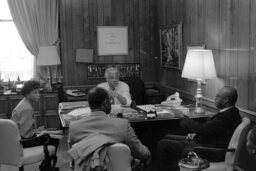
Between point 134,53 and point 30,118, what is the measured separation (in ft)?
10.1

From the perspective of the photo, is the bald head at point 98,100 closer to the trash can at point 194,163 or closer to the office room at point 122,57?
the trash can at point 194,163

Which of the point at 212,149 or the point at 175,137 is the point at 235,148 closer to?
the point at 212,149

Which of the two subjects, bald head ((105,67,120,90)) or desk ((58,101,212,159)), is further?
bald head ((105,67,120,90))

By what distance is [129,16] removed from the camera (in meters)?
6.33

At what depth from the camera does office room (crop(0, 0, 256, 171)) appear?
13.0 feet

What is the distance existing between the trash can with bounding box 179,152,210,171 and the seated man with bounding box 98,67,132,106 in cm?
167

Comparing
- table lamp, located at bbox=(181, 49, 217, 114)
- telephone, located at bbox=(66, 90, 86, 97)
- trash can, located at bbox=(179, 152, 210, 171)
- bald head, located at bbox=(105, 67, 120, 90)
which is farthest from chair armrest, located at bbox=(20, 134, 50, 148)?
telephone, located at bbox=(66, 90, 86, 97)

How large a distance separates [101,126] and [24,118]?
4.46 feet

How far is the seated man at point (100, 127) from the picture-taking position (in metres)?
2.64

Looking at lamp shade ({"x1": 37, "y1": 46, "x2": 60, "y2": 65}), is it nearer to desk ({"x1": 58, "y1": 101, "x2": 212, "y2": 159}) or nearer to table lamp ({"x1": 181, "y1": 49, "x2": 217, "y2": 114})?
desk ({"x1": 58, "y1": 101, "x2": 212, "y2": 159})

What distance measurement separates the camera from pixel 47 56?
19.0ft

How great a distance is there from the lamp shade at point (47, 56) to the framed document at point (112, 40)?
809 mm

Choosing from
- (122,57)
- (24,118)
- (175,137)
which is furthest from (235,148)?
(122,57)

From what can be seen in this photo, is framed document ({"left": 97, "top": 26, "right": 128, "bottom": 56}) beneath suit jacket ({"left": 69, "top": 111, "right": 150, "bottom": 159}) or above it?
above
